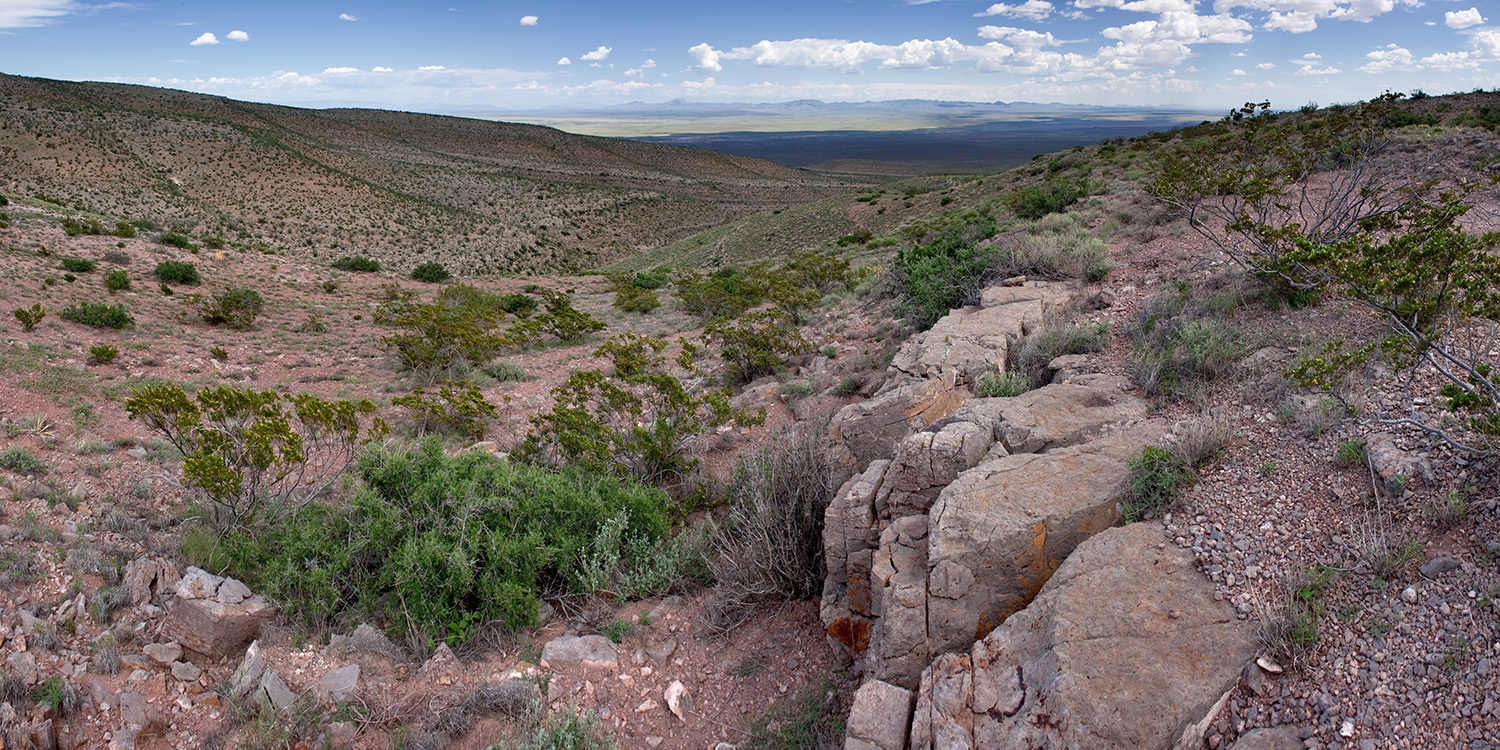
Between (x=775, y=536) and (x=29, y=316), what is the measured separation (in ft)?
48.0

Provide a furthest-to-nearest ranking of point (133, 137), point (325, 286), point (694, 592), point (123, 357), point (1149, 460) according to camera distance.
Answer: point (133, 137)
point (325, 286)
point (123, 357)
point (694, 592)
point (1149, 460)

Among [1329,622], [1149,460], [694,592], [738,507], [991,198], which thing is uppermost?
[991,198]

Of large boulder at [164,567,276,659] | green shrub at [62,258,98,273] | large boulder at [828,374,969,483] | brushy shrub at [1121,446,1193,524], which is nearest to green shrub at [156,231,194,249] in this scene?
green shrub at [62,258,98,273]

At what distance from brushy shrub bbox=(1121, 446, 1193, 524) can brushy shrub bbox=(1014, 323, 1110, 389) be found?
9.36 ft

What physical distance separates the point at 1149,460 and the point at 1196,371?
85.5 inches

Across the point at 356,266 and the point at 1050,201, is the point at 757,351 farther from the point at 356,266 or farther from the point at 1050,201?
the point at 356,266

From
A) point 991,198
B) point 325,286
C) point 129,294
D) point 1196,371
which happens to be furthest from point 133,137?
point 1196,371

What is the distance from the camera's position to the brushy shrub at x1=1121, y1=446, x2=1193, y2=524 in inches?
152

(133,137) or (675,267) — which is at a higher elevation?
(133,137)

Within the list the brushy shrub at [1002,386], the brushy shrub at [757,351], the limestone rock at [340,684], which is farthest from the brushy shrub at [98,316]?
the brushy shrub at [1002,386]

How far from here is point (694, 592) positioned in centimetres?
541

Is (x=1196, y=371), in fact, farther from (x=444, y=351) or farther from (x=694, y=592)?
(x=444, y=351)

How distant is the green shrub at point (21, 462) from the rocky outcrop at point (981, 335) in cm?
867

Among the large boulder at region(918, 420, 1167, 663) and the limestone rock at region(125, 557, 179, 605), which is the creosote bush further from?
the large boulder at region(918, 420, 1167, 663)
